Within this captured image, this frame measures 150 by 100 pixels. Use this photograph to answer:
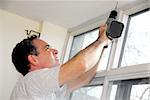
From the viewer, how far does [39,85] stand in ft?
5.29

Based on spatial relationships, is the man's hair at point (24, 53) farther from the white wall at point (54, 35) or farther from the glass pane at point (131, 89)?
the white wall at point (54, 35)

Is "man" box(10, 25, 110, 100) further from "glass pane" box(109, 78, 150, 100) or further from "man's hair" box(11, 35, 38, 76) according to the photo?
"glass pane" box(109, 78, 150, 100)

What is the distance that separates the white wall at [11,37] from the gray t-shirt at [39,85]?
53.5 inches

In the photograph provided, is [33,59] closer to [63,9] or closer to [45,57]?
[45,57]

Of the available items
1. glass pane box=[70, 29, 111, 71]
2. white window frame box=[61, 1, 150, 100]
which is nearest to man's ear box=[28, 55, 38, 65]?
white window frame box=[61, 1, 150, 100]

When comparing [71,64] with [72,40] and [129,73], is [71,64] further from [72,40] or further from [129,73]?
[72,40]

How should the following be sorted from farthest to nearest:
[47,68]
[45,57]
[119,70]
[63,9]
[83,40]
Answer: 1. [83,40]
2. [63,9]
3. [119,70]
4. [45,57]
5. [47,68]

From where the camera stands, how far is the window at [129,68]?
6.93 ft

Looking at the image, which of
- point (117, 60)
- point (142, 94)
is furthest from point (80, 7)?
point (142, 94)

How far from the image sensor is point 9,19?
320 centimetres

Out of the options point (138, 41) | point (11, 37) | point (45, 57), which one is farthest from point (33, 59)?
point (11, 37)

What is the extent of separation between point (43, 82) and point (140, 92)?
888 millimetres

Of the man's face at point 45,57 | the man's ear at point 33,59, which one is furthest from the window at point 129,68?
the man's ear at point 33,59

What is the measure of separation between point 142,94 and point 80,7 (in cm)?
109
